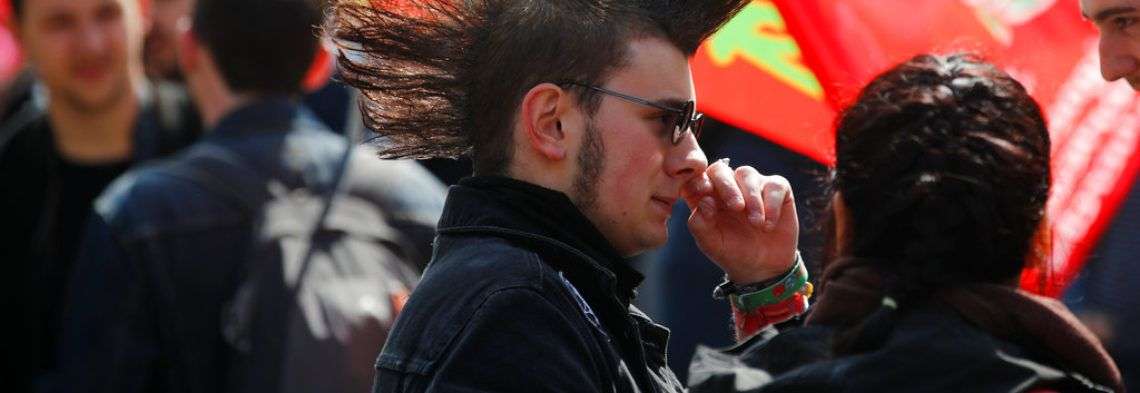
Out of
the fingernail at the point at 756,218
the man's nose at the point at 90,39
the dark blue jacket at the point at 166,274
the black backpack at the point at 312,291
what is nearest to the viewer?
the fingernail at the point at 756,218

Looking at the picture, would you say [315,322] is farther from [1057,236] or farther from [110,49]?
[110,49]

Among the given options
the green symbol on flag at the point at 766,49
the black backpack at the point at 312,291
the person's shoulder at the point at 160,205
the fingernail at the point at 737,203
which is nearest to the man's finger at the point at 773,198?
the fingernail at the point at 737,203

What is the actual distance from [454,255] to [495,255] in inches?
3.2

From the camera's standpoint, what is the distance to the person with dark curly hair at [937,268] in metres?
2.60

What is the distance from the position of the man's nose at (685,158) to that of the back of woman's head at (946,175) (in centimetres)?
35

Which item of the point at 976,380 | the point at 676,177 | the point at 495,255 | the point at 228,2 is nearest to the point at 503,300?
the point at 495,255

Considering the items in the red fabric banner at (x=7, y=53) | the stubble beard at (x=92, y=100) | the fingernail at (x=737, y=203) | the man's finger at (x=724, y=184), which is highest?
the man's finger at (x=724, y=184)

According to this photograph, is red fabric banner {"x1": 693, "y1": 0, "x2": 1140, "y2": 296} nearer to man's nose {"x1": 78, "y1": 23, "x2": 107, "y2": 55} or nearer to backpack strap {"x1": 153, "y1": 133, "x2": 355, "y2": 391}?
backpack strap {"x1": 153, "y1": 133, "x2": 355, "y2": 391}

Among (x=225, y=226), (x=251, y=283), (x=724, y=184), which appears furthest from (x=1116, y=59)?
(x=225, y=226)

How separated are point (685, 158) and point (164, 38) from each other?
4.35 metres

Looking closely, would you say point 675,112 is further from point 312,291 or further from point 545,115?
point 312,291

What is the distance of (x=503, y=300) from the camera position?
229cm

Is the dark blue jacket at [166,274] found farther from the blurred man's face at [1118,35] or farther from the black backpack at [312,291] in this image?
the blurred man's face at [1118,35]

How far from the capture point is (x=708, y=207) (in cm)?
280
